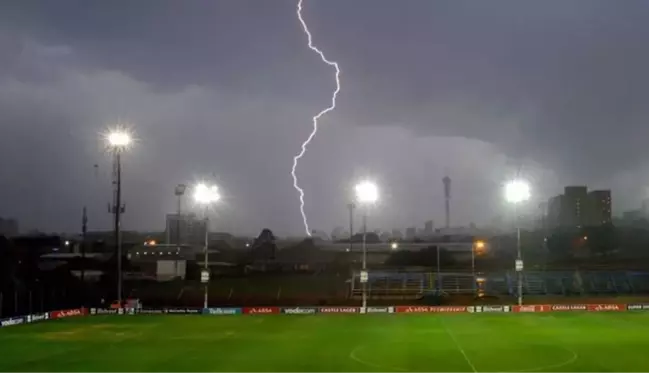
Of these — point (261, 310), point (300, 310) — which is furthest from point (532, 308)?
point (261, 310)

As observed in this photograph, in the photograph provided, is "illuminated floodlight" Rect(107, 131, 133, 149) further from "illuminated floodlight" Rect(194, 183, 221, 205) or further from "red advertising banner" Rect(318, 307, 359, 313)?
"red advertising banner" Rect(318, 307, 359, 313)

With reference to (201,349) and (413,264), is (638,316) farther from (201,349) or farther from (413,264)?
(413,264)

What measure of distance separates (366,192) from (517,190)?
33.6 feet

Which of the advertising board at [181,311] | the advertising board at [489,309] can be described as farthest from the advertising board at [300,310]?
the advertising board at [489,309]

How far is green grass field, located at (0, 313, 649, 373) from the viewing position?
26.1 metres

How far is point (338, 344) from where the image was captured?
32.9 metres

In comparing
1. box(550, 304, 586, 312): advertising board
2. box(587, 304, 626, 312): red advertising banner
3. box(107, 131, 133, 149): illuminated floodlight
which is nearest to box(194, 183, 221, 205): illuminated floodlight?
box(107, 131, 133, 149): illuminated floodlight

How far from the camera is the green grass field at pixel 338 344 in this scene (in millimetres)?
26094

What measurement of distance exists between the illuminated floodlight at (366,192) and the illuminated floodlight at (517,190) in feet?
30.2

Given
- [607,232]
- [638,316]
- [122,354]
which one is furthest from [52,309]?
[607,232]

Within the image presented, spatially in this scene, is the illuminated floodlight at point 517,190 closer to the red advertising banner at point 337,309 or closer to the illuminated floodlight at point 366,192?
the illuminated floodlight at point 366,192

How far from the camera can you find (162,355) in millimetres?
29453

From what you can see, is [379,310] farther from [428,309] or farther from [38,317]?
[38,317]

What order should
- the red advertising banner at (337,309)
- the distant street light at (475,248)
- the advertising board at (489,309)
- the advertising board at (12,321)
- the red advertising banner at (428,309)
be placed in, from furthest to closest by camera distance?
the distant street light at (475,248) < the red advertising banner at (337,309) < the red advertising banner at (428,309) < the advertising board at (489,309) < the advertising board at (12,321)
